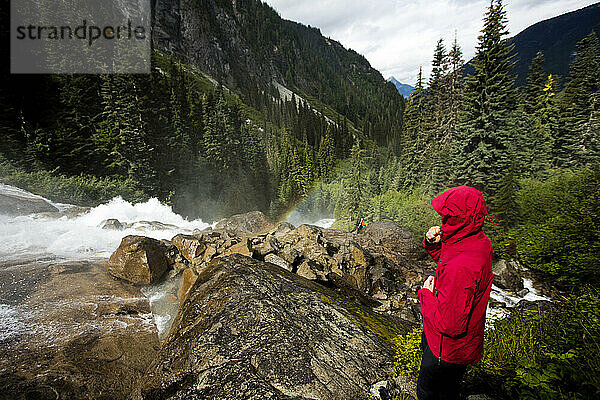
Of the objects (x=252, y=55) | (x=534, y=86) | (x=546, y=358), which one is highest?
(x=252, y=55)

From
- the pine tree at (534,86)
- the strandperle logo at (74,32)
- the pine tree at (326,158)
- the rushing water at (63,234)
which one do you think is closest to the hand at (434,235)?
the rushing water at (63,234)

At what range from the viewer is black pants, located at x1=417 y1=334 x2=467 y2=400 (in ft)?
7.60

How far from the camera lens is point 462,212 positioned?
2289 millimetres

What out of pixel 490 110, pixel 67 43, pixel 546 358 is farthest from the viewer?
pixel 67 43

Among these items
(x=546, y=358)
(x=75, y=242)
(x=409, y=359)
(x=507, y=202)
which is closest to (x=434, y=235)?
(x=409, y=359)

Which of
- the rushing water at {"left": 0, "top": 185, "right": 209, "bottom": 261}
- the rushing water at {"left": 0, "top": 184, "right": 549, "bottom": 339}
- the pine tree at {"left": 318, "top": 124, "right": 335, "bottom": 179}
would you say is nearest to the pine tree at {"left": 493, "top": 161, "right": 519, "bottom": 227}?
the rushing water at {"left": 0, "top": 184, "right": 549, "bottom": 339}

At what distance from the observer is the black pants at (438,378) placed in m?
2.32

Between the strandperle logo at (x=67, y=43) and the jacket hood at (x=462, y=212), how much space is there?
38.9 m

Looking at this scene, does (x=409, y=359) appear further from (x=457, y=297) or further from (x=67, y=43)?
(x=67, y=43)

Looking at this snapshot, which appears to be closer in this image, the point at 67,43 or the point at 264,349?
the point at 264,349

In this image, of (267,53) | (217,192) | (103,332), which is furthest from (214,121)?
(267,53)

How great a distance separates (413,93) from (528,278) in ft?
97.0

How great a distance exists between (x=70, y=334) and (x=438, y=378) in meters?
9.97

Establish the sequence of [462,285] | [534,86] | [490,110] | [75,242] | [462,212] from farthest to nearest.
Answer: [534,86] < [490,110] < [75,242] < [462,212] < [462,285]
